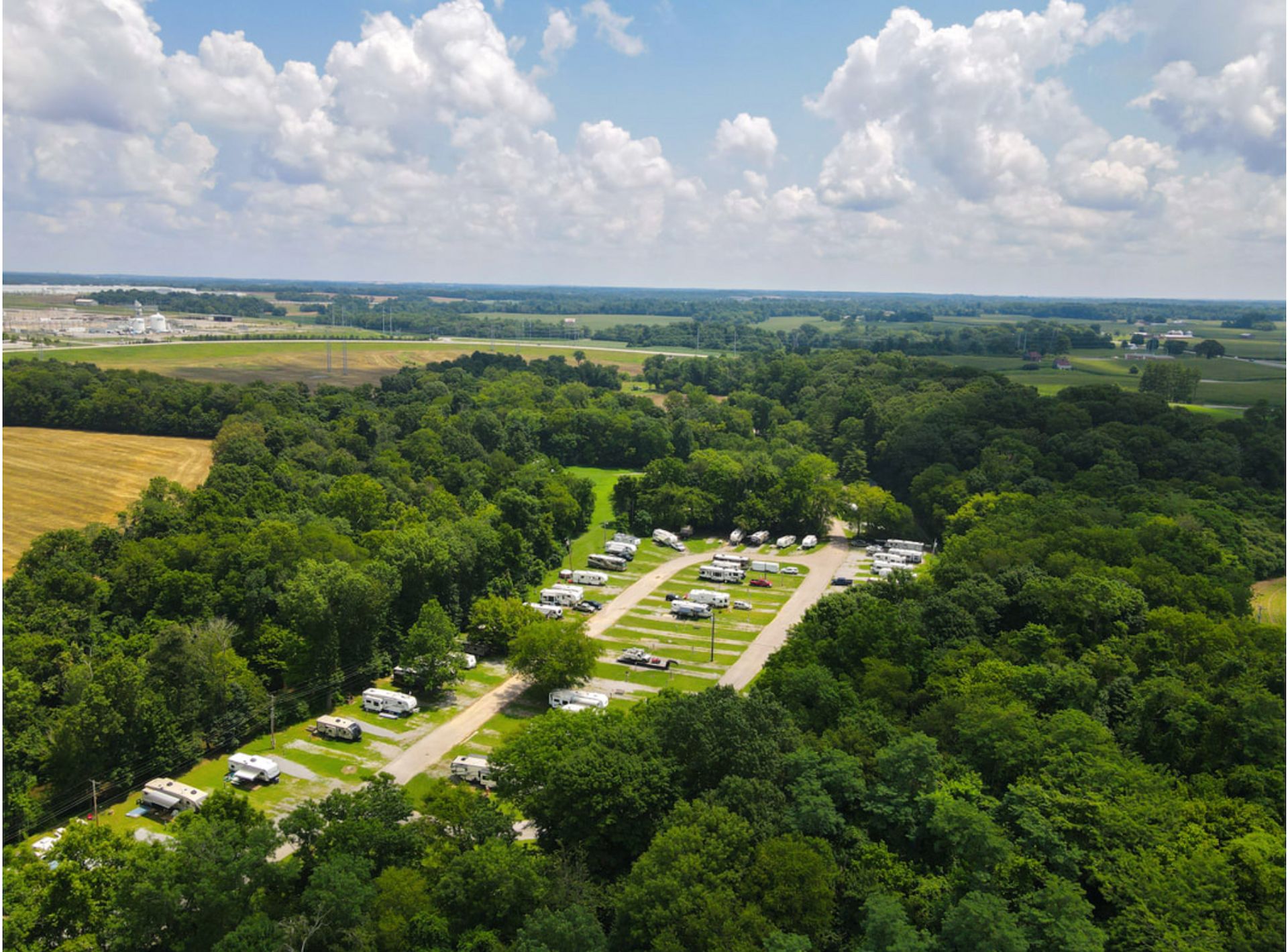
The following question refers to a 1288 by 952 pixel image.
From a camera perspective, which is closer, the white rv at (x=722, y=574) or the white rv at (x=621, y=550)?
the white rv at (x=722, y=574)

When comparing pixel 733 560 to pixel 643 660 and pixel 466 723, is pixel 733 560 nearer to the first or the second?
pixel 643 660

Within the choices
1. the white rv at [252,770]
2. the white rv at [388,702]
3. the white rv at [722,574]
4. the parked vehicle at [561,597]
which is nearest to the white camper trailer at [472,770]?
the white rv at [388,702]

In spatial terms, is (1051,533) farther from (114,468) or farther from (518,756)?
(114,468)

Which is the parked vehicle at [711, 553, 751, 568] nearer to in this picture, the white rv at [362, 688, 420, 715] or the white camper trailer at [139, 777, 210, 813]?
the white rv at [362, 688, 420, 715]

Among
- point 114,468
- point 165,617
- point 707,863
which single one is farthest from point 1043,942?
point 114,468

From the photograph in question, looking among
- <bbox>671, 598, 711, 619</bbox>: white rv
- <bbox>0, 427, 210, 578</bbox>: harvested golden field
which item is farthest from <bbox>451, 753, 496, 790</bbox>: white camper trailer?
<bbox>0, 427, 210, 578</bbox>: harvested golden field

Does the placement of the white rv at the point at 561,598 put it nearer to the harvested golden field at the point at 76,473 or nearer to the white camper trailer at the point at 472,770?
the white camper trailer at the point at 472,770

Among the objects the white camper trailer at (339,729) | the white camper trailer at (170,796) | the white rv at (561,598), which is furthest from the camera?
the white rv at (561,598)
